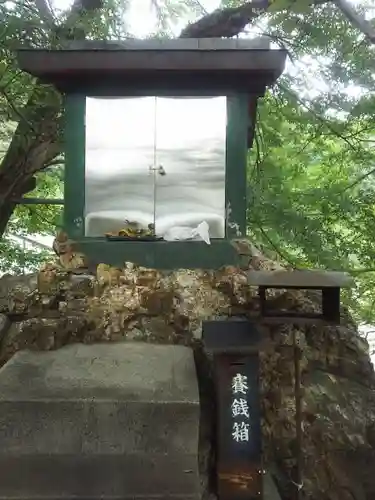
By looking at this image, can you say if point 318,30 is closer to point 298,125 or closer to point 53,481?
point 298,125

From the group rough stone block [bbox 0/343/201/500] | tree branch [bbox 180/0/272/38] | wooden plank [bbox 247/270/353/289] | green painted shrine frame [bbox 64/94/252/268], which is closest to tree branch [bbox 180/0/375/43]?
tree branch [bbox 180/0/272/38]

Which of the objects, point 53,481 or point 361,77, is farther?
point 361,77

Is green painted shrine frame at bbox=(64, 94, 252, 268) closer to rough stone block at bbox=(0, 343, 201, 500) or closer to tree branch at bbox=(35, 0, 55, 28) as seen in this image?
tree branch at bbox=(35, 0, 55, 28)

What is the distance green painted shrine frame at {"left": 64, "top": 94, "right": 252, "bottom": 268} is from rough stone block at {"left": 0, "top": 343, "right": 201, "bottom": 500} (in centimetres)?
167

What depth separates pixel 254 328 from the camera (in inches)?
144

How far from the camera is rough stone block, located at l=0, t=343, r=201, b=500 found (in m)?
2.85

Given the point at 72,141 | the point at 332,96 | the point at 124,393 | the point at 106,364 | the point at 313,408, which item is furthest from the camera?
the point at 332,96

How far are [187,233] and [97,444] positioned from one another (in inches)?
81.1

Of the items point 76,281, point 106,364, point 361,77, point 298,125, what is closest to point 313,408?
point 106,364

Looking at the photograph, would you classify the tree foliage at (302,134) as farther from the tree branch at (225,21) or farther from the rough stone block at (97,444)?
the rough stone block at (97,444)

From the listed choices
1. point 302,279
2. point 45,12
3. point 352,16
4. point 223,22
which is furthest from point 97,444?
Answer: point 223,22

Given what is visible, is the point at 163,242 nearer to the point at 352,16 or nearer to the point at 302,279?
the point at 302,279

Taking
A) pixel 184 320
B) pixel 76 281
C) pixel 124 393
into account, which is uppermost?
pixel 76 281

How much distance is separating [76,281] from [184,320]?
93 centimetres
